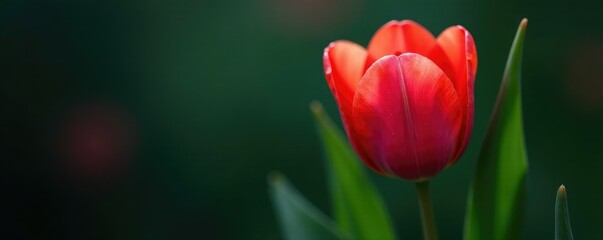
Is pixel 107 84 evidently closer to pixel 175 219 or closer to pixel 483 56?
pixel 175 219

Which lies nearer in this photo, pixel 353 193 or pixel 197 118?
pixel 353 193

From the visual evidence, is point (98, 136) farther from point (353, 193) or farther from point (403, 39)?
point (403, 39)

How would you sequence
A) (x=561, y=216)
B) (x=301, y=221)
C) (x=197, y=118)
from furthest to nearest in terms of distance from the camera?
(x=197, y=118), (x=301, y=221), (x=561, y=216)

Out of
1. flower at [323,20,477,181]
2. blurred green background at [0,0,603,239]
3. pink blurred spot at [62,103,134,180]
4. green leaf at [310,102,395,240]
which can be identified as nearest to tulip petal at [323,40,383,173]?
flower at [323,20,477,181]

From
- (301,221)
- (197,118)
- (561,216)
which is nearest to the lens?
(561,216)

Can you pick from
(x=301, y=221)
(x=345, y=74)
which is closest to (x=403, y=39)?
(x=345, y=74)

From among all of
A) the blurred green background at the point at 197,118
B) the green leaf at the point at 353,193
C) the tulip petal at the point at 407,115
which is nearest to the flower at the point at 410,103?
the tulip petal at the point at 407,115

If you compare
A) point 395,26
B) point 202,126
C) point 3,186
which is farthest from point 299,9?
point 395,26
